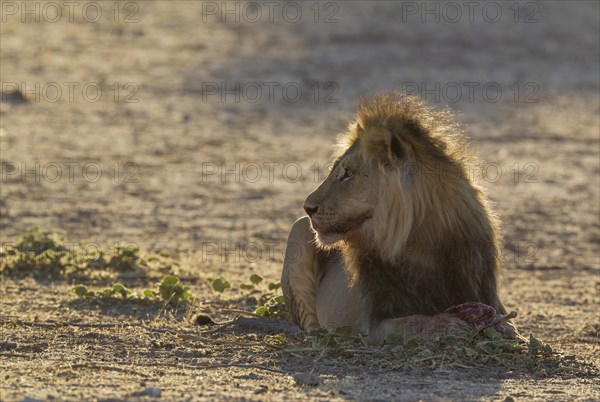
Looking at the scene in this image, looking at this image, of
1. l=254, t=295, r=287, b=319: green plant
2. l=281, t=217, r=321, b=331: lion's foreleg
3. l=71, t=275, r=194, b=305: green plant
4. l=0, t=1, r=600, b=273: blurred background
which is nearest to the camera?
l=281, t=217, r=321, b=331: lion's foreleg

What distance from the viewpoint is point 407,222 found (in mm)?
6348

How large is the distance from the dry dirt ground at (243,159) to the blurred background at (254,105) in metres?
0.04

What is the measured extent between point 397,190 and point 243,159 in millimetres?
7321

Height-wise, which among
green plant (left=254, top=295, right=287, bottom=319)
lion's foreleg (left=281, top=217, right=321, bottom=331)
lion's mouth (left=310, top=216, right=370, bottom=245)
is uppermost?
lion's mouth (left=310, top=216, right=370, bottom=245)

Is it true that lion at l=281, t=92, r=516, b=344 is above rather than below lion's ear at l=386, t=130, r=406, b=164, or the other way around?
below

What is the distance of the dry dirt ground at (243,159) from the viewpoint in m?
6.12

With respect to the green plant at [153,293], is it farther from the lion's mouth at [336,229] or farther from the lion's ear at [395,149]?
the lion's ear at [395,149]

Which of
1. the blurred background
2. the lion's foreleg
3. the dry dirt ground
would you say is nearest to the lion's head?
the dry dirt ground

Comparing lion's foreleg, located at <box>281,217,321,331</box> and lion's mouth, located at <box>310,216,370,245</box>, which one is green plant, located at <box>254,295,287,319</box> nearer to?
lion's foreleg, located at <box>281,217,321,331</box>

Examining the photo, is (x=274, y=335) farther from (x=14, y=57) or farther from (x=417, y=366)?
(x=14, y=57)

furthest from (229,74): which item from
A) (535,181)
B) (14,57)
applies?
(535,181)

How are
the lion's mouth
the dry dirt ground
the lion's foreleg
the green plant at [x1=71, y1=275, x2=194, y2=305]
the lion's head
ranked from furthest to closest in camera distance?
1. the green plant at [x1=71, y1=275, x2=194, y2=305]
2. the lion's foreleg
3. the lion's mouth
4. the lion's head
5. the dry dirt ground

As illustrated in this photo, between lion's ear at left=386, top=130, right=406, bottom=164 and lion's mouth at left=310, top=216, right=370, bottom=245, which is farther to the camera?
lion's mouth at left=310, top=216, right=370, bottom=245

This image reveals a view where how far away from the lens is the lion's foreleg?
7320mm
